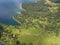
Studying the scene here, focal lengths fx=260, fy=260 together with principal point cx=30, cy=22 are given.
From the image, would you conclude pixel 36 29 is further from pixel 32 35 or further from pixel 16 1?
pixel 16 1

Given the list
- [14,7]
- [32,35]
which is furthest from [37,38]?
[14,7]

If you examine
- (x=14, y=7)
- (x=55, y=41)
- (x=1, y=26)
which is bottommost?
(x=55, y=41)

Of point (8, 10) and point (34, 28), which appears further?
point (8, 10)

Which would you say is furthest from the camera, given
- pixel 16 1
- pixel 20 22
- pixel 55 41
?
pixel 16 1

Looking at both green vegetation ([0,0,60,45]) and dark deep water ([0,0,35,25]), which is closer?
green vegetation ([0,0,60,45])
